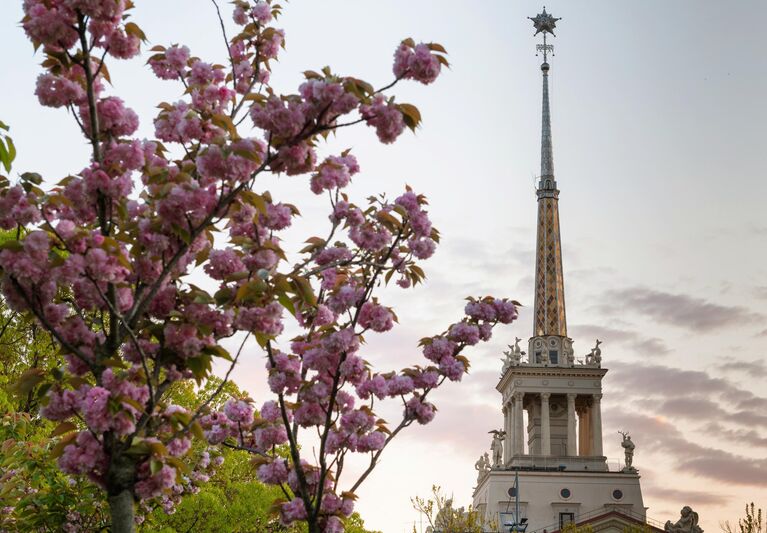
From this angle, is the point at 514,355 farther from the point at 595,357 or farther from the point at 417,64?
the point at 417,64

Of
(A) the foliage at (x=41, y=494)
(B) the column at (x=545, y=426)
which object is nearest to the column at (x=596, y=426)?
(B) the column at (x=545, y=426)

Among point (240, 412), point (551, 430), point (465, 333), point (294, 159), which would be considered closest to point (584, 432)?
point (551, 430)

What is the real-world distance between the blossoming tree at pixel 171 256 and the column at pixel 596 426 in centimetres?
7297

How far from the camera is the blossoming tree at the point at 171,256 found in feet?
23.2

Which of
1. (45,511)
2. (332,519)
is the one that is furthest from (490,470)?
(332,519)

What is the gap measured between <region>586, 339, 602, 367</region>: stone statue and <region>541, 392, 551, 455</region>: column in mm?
5178

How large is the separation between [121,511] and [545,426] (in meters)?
74.0

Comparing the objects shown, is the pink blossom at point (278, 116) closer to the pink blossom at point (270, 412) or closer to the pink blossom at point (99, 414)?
the pink blossom at point (99, 414)

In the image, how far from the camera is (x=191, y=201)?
23.4ft

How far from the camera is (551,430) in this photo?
80938 millimetres

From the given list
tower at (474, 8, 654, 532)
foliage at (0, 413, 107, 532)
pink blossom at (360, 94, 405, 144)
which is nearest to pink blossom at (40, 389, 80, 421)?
pink blossom at (360, 94, 405, 144)

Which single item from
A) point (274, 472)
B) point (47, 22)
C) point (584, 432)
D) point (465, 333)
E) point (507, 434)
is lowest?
point (274, 472)

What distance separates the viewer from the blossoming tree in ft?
23.2

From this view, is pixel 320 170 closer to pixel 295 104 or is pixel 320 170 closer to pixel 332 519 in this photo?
pixel 295 104
